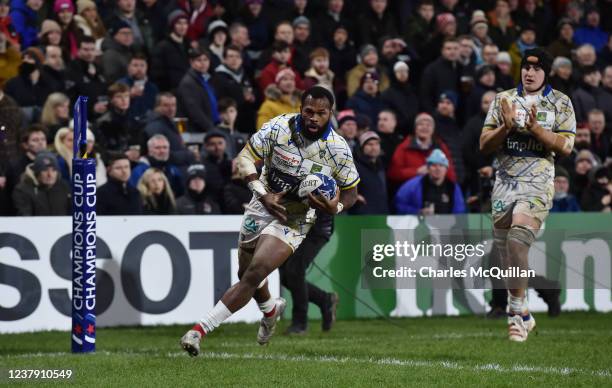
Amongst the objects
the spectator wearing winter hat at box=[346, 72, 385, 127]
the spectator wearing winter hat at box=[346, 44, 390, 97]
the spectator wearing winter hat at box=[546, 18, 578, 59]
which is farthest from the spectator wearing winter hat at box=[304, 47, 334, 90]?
the spectator wearing winter hat at box=[546, 18, 578, 59]

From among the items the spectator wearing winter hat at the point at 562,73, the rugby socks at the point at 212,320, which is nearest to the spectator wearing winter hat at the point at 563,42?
the spectator wearing winter hat at the point at 562,73

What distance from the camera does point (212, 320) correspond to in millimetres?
10750

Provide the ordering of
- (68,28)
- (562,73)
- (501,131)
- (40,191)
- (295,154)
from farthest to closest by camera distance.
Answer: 1. (562,73)
2. (68,28)
3. (40,191)
4. (501,131)
5. (295,154)

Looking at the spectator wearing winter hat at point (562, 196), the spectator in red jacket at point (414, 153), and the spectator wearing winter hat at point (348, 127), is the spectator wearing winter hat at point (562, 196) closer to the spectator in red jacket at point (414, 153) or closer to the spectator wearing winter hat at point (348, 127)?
the spectator in red jacket at point (414, 153)

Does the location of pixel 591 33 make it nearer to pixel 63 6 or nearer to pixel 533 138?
pixel 63 6

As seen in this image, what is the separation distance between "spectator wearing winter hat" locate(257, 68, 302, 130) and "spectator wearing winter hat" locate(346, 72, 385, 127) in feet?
5.36

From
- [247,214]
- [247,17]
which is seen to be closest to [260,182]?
[247,214]

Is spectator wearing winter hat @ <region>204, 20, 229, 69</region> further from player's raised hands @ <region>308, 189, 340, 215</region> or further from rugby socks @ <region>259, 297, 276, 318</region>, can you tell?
player's raised hands @ <region>308, 189, 340, 215</region>

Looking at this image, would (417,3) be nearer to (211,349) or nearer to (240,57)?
(240,57)

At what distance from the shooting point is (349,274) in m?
16.8

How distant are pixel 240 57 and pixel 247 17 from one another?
196 centimetres

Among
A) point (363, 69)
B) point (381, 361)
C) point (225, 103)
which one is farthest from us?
point (363, 69)

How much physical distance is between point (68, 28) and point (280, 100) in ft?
11.6

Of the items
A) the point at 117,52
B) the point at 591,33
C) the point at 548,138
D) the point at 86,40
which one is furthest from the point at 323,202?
the point at 591,33
